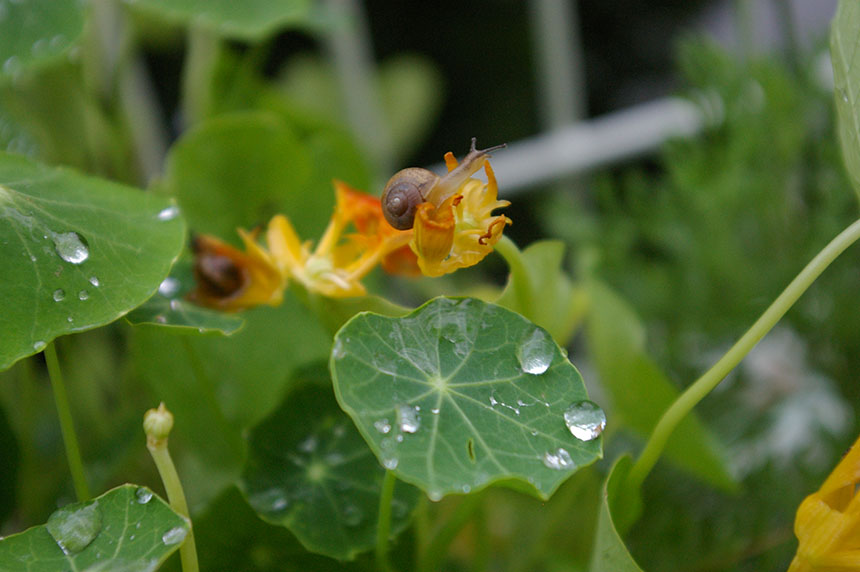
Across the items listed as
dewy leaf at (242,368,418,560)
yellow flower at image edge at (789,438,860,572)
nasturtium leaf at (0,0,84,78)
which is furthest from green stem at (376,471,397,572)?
nasturtium leaf at (0,0,84,78)

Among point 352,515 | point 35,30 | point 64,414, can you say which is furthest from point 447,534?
point 35,30

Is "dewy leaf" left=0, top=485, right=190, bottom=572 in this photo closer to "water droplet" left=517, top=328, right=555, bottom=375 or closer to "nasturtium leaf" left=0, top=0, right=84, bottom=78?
"water droplet" left=517, top=328, right=555, bottom=375

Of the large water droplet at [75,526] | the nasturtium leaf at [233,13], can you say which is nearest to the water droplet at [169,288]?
the large water droplet at [75,526]

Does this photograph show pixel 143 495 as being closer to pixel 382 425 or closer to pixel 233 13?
pixel 382 425

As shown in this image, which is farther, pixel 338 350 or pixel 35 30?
pixel 35 30

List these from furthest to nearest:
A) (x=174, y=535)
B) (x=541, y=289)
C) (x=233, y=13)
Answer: (x=233, y=13), (x=541, y=289), (x=174, y=535)
